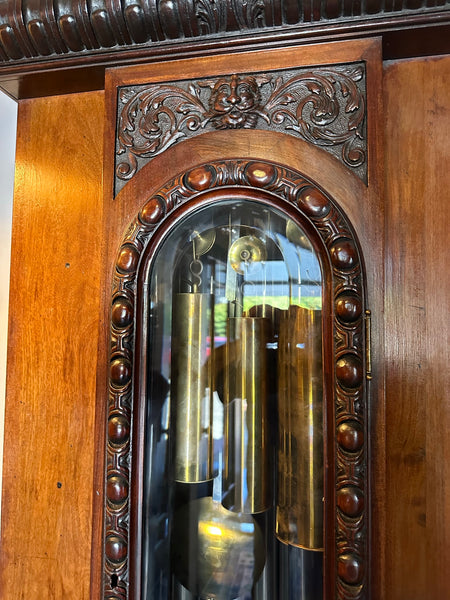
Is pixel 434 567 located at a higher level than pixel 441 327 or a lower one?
lower

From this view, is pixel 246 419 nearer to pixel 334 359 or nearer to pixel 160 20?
pixel 334 359

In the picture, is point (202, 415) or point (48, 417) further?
point (48, 417)

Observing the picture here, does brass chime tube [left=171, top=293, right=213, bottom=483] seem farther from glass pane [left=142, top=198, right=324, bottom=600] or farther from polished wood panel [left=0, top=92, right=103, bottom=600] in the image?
polished wood panel [left=0, top=92, right=103, bottom=600]

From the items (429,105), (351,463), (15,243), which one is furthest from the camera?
(15,243)

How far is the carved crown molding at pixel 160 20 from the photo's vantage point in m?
0.59

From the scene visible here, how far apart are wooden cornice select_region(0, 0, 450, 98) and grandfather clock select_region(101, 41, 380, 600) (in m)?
0.03

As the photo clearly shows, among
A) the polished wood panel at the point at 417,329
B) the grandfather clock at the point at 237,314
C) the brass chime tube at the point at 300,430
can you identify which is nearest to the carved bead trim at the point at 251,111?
the grandfather clock at the point at 237,314

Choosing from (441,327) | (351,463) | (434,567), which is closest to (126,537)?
(351,463)

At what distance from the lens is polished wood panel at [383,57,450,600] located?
0.65m

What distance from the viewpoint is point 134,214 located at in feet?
2.20

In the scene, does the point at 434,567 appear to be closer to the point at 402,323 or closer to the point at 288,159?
the point at 402,323

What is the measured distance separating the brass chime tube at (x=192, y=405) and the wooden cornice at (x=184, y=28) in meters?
0.39

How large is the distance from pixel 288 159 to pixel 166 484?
19.9 inches

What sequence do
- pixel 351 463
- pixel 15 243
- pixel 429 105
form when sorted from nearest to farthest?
1. pixel 351 463
2. pixel 429 105
3. pixel 15 243
